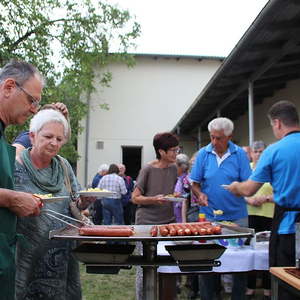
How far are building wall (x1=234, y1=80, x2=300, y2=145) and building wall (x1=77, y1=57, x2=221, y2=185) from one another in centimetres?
538

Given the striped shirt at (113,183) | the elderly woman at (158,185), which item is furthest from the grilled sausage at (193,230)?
the striped shirt at (113,183)

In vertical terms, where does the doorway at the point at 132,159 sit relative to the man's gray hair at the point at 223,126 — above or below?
above

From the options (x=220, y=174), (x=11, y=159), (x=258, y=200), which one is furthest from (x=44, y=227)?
(x=258, y=200)

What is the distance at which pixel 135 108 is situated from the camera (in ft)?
63.1

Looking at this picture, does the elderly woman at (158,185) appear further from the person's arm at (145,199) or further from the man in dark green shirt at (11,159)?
the man in dark green shirt at (11,159)

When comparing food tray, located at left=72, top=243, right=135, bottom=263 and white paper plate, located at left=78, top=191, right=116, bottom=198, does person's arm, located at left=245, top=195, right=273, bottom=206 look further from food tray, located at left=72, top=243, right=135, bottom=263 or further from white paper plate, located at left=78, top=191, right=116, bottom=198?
food tray, located at left=72, top=243, right=135, bottom=263

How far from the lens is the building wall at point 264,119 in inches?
371

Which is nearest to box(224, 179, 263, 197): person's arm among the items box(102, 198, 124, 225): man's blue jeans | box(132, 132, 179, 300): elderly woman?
box(132, 132, 179, 300): elderly woman

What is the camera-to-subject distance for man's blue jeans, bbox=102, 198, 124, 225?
1010 cm

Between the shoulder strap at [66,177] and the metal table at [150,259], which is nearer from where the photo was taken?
the metal table at [150,259]

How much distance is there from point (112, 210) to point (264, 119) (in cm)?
446

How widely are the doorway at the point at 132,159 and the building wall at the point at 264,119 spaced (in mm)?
6750

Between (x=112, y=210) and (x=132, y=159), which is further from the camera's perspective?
(x=132, y=159)

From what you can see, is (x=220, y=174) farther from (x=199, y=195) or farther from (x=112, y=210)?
(x=112, y=210)
